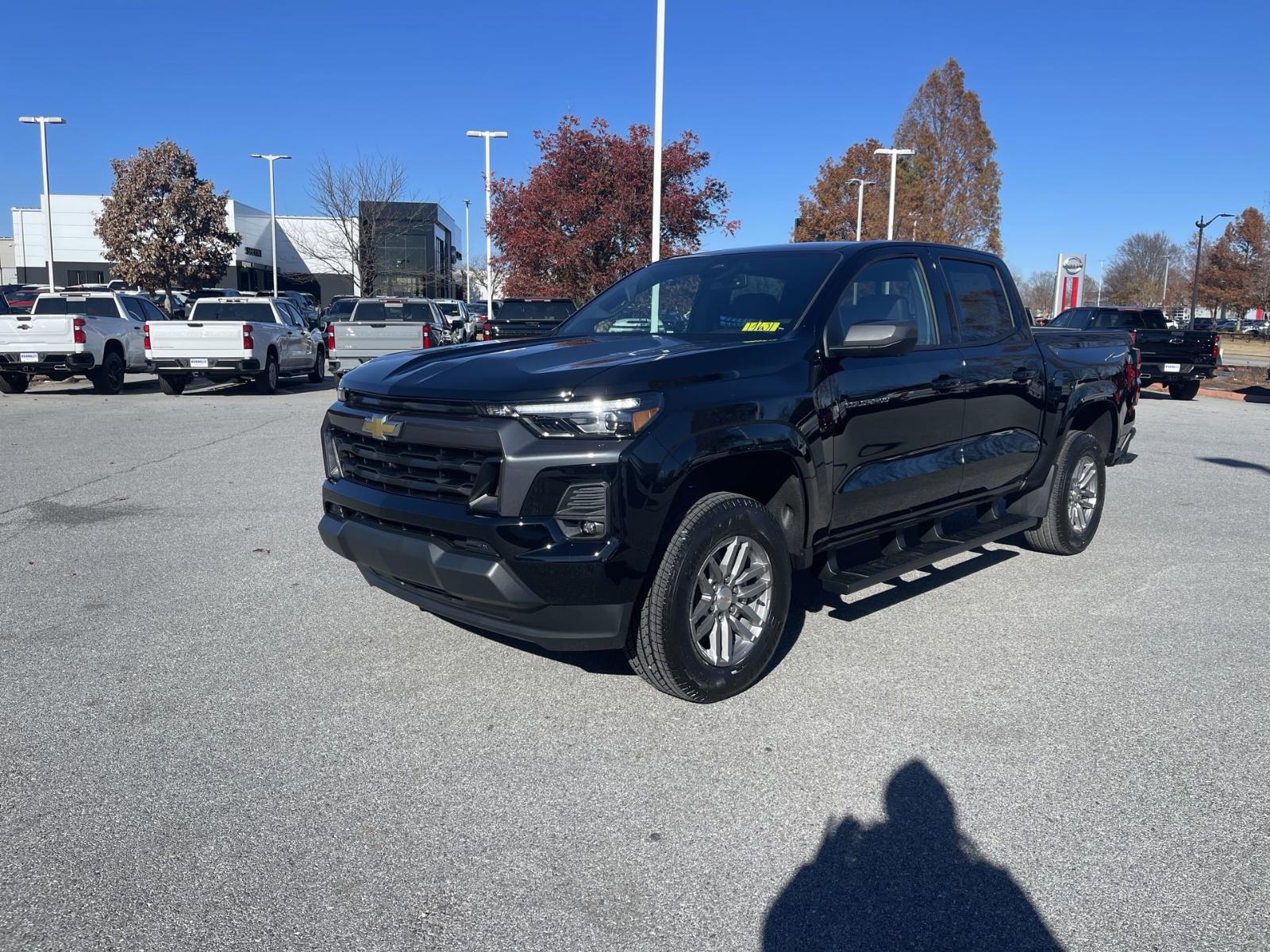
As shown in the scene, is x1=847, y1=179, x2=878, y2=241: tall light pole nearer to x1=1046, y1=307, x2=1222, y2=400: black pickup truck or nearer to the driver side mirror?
x1=1046, y1=307, x2=1222, y2=400: black pickup truck

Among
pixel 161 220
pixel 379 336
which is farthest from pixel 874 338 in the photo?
pixel 161 220

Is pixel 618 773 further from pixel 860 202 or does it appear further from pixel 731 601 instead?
pixel 860 202

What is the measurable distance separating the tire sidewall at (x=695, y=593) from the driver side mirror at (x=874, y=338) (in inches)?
33.7

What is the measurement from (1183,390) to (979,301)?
1840 centimetres

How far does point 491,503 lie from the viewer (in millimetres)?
3852

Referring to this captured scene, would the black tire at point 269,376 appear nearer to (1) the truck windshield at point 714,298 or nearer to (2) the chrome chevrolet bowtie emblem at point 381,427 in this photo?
(1) the truck windshield at point 714,298

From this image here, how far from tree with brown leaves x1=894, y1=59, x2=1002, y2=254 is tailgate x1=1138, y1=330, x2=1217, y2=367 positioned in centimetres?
3007

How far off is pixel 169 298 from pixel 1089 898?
129 feet

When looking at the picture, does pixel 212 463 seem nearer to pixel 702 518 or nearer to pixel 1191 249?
pixel 702 518

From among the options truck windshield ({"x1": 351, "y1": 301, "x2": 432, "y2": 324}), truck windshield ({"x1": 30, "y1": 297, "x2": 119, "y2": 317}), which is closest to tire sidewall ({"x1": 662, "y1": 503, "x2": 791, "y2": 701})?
truck windshield ({"x1": 351, "y1": 301, "x2": 432, "y2": 324})

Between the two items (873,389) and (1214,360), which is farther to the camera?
(1214,360)

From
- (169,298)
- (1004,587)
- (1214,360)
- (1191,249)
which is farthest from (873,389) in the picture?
(1191,249)

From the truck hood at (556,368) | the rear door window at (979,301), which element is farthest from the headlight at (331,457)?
the rear door window at (979,301)

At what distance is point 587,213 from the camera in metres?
26.6
